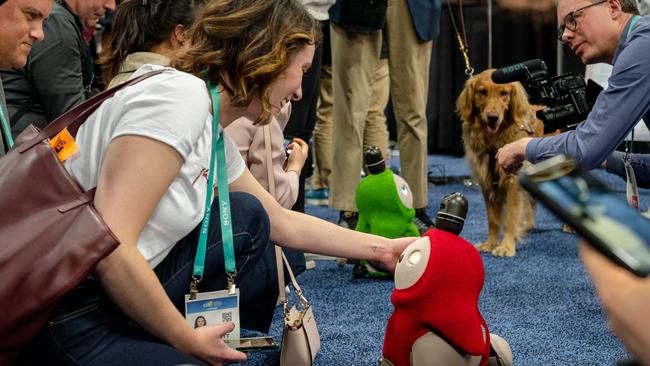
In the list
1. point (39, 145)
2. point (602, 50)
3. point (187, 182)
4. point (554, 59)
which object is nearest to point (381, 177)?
point (602, 50)

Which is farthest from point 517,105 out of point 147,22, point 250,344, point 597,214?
point 597,214

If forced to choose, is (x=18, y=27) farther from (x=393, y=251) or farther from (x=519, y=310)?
(x=519, y=310)

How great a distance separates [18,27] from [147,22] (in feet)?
1.76

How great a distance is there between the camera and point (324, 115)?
194 inches

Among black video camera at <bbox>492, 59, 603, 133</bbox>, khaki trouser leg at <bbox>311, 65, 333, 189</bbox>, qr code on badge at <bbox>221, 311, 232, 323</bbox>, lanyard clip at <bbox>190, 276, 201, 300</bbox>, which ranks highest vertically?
lanyard clip at <bbox>190, 276, 201, 300</bbox>

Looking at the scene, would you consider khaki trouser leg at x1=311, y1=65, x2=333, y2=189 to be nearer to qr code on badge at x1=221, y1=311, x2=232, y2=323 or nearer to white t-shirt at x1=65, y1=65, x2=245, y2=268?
qr code on badge at x1=221, y1=311, x2=232, y2=323

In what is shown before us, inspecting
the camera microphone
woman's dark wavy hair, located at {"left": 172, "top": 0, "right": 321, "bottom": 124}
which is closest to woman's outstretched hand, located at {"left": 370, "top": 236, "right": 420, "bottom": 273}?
woman's dark wavy hair, located at {"left": 172, "top": 0, "right": 321, "bottom": 124}

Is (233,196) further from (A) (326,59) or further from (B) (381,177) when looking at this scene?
(A) (326,59)

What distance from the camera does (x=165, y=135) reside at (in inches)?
54.3

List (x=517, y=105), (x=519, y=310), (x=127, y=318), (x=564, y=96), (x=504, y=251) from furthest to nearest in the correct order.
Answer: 1. (x=517, y=105)
2. (x=504, y=251)
3. (x=564, y=96)
4. (x=519, y=310)
5. (x=127, y=318)

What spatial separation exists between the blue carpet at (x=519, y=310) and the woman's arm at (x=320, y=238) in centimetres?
45

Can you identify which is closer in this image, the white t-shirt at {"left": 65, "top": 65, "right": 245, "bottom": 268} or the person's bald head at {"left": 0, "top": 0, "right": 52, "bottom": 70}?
the white t-shirt at {"left": 65, "top": 65, "right": 245, "bottom": 268}

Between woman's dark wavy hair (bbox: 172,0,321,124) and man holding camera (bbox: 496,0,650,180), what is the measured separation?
1.01 meters

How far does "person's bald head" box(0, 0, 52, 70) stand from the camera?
180 cm
